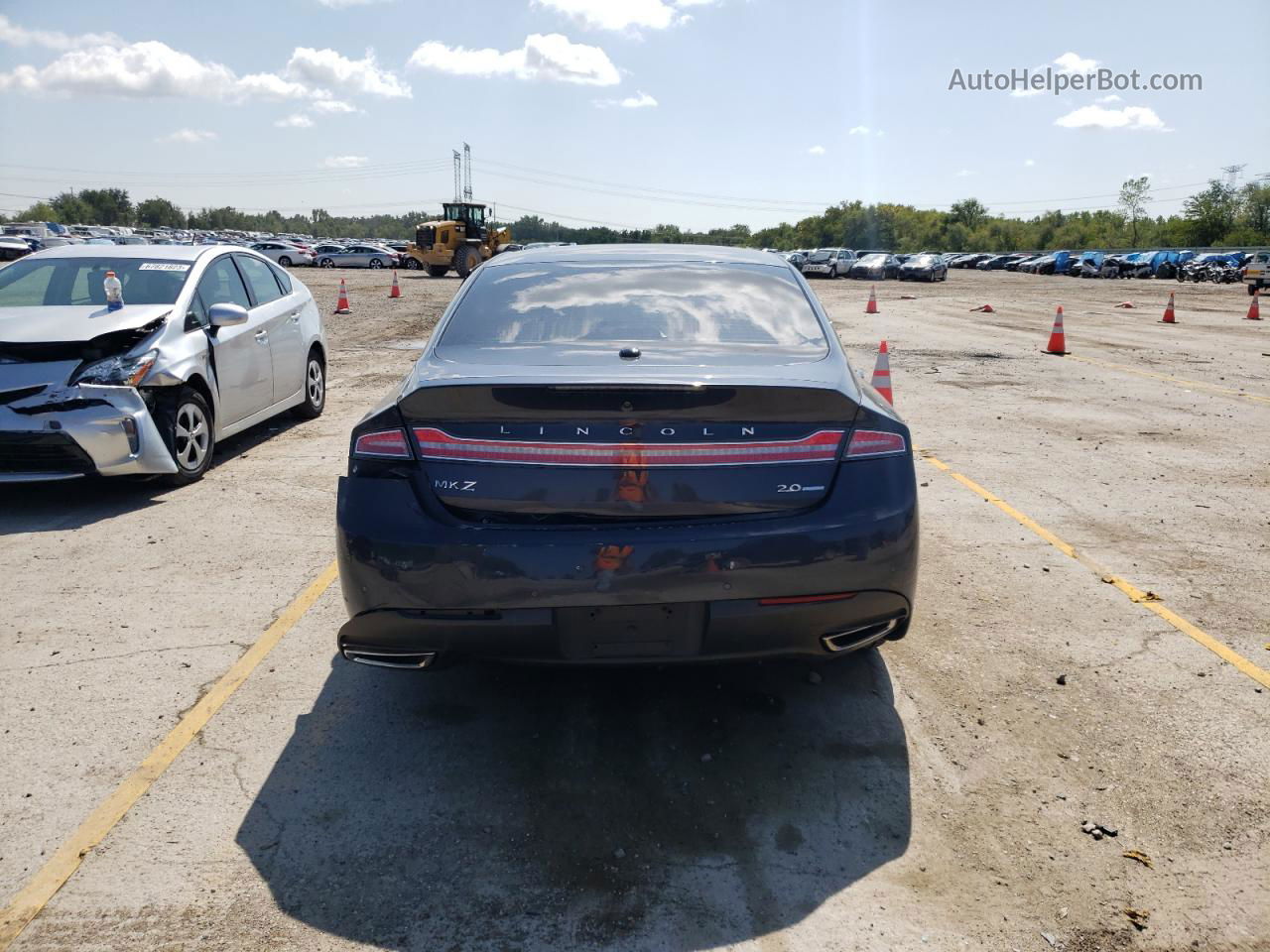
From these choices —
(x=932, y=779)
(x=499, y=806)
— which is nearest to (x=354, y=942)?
(x=499, y=806)

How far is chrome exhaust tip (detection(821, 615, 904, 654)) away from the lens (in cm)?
334

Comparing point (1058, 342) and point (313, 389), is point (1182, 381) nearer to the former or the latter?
point (1058, 342)

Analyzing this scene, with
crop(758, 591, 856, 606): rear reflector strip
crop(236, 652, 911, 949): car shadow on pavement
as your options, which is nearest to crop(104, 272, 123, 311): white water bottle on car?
crop(236, 652, 911, 949): car shadow on pavement

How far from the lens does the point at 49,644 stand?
4.49 m

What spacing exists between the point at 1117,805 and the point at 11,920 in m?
3.15

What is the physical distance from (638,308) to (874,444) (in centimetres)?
120

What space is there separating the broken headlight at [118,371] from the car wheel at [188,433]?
0.98ft

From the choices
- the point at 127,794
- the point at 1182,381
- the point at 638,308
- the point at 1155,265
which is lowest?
the point at 127,794

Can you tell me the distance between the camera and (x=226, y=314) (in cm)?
741

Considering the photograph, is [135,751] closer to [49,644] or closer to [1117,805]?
[49,644]

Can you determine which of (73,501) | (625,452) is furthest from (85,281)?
(625,452)

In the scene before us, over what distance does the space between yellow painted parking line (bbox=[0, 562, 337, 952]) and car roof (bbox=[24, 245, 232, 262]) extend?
438cm

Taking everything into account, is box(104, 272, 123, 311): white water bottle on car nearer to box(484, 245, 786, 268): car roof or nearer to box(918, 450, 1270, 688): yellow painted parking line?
box(484, 245, 786, 268): car roof

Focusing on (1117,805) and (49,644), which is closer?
(1117,805)
